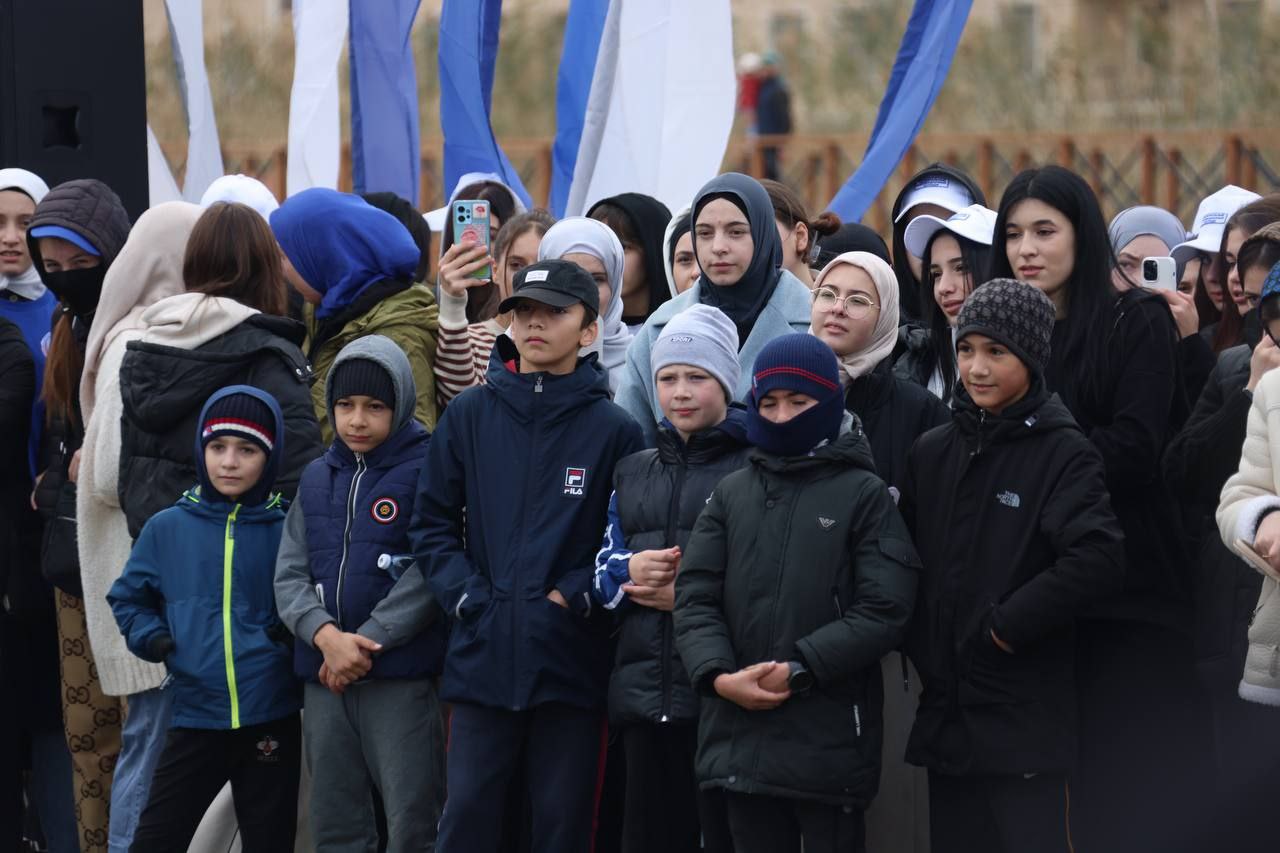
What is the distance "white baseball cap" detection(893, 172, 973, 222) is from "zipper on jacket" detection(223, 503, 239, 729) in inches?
95.3

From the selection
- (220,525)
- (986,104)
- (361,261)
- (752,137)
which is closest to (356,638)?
(220,525)

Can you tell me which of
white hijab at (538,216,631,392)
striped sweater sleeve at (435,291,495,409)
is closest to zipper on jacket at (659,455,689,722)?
white hijab at (538,216,631,392)

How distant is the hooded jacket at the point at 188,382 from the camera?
18.1ft

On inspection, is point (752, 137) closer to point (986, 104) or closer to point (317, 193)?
point (986, 104)

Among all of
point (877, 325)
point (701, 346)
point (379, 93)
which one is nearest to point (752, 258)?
point (877, 325)

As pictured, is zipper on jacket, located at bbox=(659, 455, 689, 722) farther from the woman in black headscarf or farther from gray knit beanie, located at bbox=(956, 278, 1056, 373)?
gray knit beanie, located at bbox=(956, 278, 1056, 373)

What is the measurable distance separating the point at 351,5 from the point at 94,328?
3799 millimetres

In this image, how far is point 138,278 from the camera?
583 centimetres

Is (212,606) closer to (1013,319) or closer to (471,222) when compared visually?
(471,222)

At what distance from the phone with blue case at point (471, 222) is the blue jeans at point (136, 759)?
1.69 metres

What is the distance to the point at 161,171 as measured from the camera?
30.0ft

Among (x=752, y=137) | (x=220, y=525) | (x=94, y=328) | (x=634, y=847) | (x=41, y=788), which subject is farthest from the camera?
(x=752, y=137)

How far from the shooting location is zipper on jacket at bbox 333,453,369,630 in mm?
5207

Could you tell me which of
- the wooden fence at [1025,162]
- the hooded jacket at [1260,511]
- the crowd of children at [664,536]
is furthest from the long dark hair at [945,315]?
the wooden fence at [1025,162]
